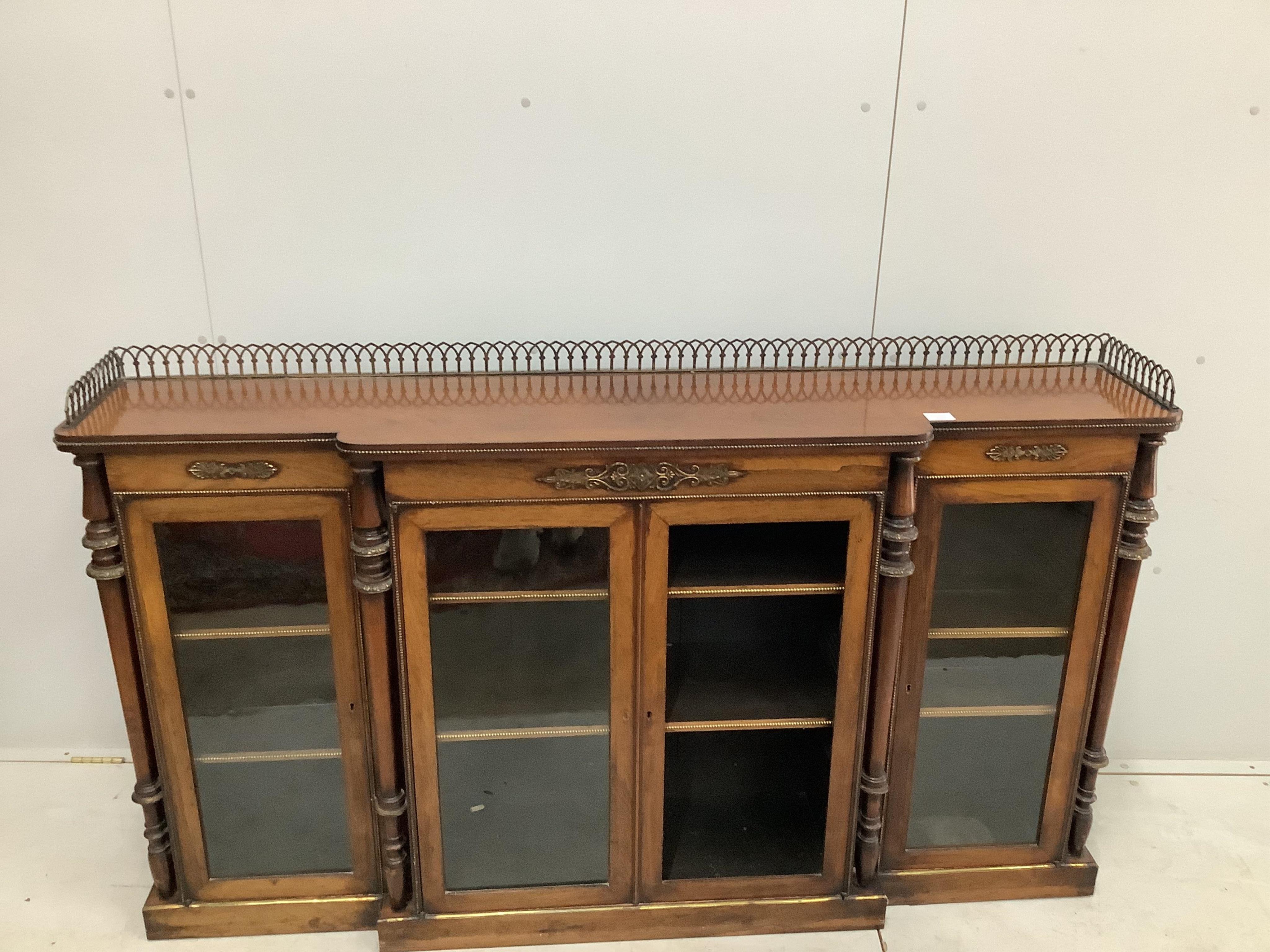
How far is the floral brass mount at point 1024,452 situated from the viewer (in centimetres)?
187

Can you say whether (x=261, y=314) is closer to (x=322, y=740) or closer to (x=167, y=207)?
(x=167, y=207)

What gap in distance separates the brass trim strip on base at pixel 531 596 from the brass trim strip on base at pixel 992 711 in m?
0.77

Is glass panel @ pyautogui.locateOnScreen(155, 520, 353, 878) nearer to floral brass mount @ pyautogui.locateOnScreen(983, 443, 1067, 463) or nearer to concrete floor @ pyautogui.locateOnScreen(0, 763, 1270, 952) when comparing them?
concrete floor @ pyautogui.locateOnScreen(0, 763, 1270, 952)

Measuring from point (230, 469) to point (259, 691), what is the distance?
0.48 m

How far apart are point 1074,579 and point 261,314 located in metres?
1.82

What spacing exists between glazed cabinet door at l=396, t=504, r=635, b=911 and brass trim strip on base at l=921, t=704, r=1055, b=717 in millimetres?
657

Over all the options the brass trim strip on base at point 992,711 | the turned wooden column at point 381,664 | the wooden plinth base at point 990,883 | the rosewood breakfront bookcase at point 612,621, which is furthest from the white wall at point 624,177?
the wooden plinth base at point 990,883

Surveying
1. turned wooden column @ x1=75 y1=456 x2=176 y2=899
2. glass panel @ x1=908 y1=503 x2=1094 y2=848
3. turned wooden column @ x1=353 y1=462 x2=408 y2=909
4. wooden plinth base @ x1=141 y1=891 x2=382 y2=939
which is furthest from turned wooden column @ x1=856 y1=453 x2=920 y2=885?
turned wooden column @ x1=75 y1=456 x2=176 y2=899

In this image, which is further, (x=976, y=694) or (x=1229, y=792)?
(x=1229, y=792)

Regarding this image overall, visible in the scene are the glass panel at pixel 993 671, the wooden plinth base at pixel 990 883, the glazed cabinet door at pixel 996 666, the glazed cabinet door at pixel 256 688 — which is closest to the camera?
the glazed cabinet door at pixel 256 688

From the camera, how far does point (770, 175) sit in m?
2.14

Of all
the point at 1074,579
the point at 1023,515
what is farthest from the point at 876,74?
the point at 1074,579

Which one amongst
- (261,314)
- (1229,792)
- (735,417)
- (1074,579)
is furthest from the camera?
(1229,792)

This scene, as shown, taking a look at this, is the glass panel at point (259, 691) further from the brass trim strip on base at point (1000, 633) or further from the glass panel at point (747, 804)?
the brass trim strip on base at point (1000, 633)
